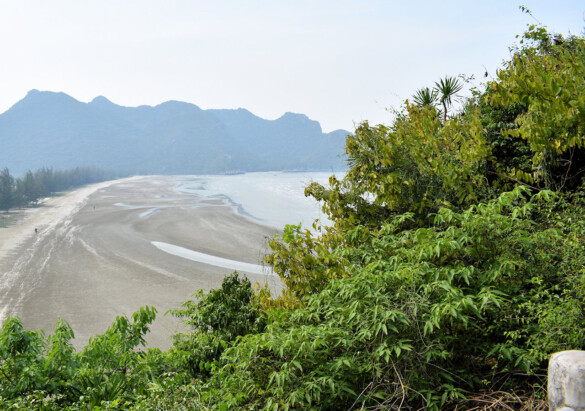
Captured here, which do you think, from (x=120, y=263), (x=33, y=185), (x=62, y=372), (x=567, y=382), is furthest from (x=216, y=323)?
(x=33, y=185)

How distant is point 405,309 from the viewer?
3.00m

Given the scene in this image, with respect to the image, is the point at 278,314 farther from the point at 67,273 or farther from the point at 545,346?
the point at 67,273

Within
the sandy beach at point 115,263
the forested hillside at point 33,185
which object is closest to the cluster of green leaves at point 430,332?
the sandy beach at point 115,263

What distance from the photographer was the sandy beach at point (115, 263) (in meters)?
14.9

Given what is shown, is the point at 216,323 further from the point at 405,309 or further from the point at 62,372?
the point at 405,309

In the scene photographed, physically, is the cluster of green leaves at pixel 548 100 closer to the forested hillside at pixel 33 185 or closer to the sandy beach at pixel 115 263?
the sandy beach at pixel 115 263

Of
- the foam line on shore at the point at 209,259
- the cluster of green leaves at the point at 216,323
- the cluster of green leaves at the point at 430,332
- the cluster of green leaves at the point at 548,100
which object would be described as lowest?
the foam line on shore at the point at 209,259

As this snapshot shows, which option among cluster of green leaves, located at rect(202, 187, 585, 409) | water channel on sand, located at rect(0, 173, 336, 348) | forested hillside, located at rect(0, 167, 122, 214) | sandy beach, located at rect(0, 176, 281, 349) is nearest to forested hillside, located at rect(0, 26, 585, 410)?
cluster of green leaves, located at rect(202, 187, 585, 409)

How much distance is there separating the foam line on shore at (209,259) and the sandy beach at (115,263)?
6 centimetres

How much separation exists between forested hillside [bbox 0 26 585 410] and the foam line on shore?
13902 millimetres

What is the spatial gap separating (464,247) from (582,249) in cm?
83

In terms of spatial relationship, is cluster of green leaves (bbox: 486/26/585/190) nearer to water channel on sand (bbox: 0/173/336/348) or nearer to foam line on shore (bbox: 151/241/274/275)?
water channel on sand (bbox: 0/173/336/348)

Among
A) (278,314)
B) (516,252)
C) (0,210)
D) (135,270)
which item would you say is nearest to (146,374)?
(278,314)

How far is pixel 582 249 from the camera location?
2.96 m
